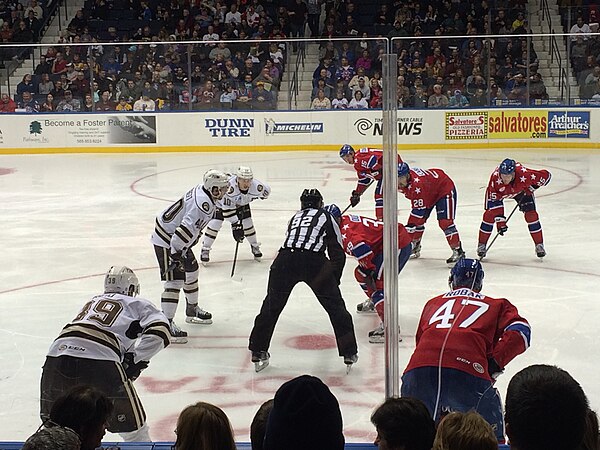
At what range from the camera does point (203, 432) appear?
8.14 feet

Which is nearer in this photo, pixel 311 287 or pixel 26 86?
pixel 311 287

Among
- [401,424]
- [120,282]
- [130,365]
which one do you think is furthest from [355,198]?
[401,424]

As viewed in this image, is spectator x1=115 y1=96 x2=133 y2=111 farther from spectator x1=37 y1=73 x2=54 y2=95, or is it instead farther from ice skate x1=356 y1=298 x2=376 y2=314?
ice skate x1=356 y1=298 x2=376 y2=314

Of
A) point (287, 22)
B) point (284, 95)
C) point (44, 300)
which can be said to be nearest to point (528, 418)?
point (44, 300)

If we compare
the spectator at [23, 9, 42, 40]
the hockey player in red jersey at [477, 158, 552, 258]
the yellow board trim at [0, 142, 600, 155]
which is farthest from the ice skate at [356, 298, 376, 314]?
the spectator at [23, 9, 42, 40]

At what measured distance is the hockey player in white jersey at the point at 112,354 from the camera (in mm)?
3811

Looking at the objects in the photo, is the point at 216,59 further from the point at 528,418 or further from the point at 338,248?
the point at 528,418

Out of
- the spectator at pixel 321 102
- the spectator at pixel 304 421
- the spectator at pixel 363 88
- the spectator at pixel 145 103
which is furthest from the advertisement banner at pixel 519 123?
the spectator at pixel 304 421

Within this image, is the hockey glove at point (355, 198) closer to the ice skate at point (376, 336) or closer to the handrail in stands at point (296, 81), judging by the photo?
the ice skate at point (376, 336)

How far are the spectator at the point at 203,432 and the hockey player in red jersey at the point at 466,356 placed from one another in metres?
1.32

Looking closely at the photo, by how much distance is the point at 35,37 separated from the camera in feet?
62.1

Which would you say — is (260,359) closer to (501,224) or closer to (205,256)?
(205,256)

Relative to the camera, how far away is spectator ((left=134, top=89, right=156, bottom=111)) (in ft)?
48.7

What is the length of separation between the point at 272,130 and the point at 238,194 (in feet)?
21.0
